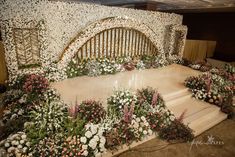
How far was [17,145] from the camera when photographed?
3.77 meters

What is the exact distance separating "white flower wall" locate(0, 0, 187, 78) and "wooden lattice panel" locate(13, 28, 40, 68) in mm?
163

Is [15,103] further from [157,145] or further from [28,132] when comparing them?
[157,145]

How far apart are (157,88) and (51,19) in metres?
5.00

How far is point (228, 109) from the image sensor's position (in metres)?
6.61

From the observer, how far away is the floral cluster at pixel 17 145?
12.0ft

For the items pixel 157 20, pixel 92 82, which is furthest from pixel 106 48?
pixel 157 20

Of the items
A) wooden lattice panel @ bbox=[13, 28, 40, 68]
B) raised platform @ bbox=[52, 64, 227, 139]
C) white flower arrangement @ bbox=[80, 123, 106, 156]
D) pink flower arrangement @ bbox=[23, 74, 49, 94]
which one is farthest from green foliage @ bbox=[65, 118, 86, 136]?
wooden lattice panel @ bbox=[13, 28, 40, 68]

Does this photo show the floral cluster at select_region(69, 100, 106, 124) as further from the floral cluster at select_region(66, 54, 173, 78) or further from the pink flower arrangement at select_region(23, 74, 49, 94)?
the floral cluster at select_region(66, 54, 173, 78)

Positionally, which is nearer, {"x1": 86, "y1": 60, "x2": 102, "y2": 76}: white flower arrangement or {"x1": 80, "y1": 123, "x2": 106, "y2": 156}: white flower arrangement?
{"x1": 80, "y1": 123, "x2": 106, "y2": 156}: white flower arrangement

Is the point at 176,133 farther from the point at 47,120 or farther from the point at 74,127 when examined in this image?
the point at 47,120

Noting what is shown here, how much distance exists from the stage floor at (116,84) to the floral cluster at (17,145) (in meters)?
2.08

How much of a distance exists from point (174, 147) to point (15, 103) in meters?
4.63

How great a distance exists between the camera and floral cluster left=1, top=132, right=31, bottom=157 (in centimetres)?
364

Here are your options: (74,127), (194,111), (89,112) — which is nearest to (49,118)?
(74,127)
